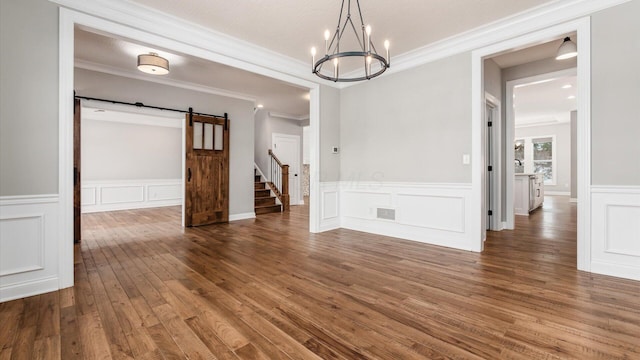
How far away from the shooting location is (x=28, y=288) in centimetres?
246

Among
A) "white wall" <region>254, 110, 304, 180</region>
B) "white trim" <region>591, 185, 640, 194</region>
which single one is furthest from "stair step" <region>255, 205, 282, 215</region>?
"white trim" <region>591, 185, 640, 194</region>

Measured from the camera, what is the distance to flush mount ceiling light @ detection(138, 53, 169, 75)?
Result: 4152 mm

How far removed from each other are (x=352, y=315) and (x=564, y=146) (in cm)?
1362

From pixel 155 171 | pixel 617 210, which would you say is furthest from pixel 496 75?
pixel 155 171

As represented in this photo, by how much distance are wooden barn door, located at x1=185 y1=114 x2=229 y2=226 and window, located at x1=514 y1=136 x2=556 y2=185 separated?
11.5 m

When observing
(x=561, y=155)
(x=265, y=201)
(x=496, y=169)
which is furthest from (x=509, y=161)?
(x=561, y=155)

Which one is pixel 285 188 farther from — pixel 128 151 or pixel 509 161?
pixel 509 161

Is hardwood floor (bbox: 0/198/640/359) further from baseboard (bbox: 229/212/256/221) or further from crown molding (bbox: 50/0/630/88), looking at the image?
crown molding (bbox: 50/0/630/88)

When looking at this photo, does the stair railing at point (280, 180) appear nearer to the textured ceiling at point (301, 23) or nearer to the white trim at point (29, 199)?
the textured ceiling at point (301, 23)

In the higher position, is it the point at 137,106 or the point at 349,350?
the point at 137,106

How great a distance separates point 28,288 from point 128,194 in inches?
269

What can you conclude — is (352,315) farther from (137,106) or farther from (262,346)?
(137,106)

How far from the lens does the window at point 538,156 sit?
12016 millimetres

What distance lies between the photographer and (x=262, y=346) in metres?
1.71
